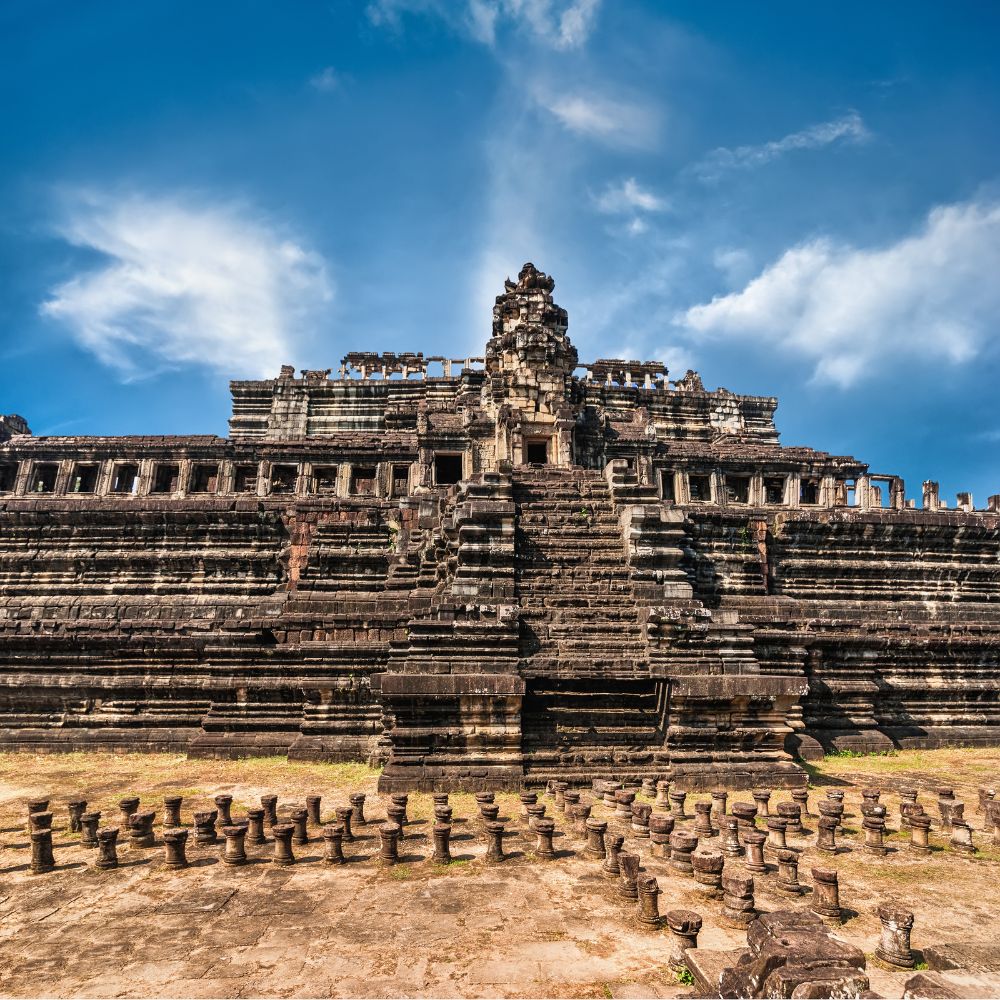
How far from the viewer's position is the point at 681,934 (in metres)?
5.04

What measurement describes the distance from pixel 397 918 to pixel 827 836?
5.12 meters

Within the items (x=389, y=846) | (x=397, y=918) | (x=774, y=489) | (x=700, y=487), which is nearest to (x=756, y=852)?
(x=397, y=918)

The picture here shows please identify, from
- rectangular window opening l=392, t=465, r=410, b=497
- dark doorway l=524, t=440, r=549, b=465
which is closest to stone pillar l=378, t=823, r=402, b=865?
dark doorway l=524, t=440, r=549, b=465

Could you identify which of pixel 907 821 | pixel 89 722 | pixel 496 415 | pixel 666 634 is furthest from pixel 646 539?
pixel 496 415

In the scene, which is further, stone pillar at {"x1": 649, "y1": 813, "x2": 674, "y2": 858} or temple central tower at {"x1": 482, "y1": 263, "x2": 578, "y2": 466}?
temple central tower at {"x1": 482, "y1": 263, "x2": 578, "y2": 466}

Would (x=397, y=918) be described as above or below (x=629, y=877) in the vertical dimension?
below

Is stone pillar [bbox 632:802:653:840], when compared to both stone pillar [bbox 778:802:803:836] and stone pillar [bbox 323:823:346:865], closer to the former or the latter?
stone pillar [bbox 778:802:803:836]

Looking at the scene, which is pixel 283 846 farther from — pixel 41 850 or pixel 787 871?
pixel 787 871

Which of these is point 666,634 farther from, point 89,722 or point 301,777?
point 89,722

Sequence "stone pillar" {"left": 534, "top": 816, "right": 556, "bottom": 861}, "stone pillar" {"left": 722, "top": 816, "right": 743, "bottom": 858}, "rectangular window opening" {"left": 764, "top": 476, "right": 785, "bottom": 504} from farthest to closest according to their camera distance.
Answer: "rectangular window opening" {"left": 764, "top": 476, "right": 785, "bottom": 504} → "stone pillar" {"left": 722, "top": 816, "right": 743, "bottom": 858} → "stone pillar" {"left": 534, "top": 816, "right": 556, "bottom": 861}

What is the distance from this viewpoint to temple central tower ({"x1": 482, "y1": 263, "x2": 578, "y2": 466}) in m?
27.3

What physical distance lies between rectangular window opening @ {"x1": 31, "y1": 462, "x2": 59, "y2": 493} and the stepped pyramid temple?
13695 millimetres

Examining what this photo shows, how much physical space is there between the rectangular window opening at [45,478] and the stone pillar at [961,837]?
34569 millimetres

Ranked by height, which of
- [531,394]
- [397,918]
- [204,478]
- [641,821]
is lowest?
[397,918]
